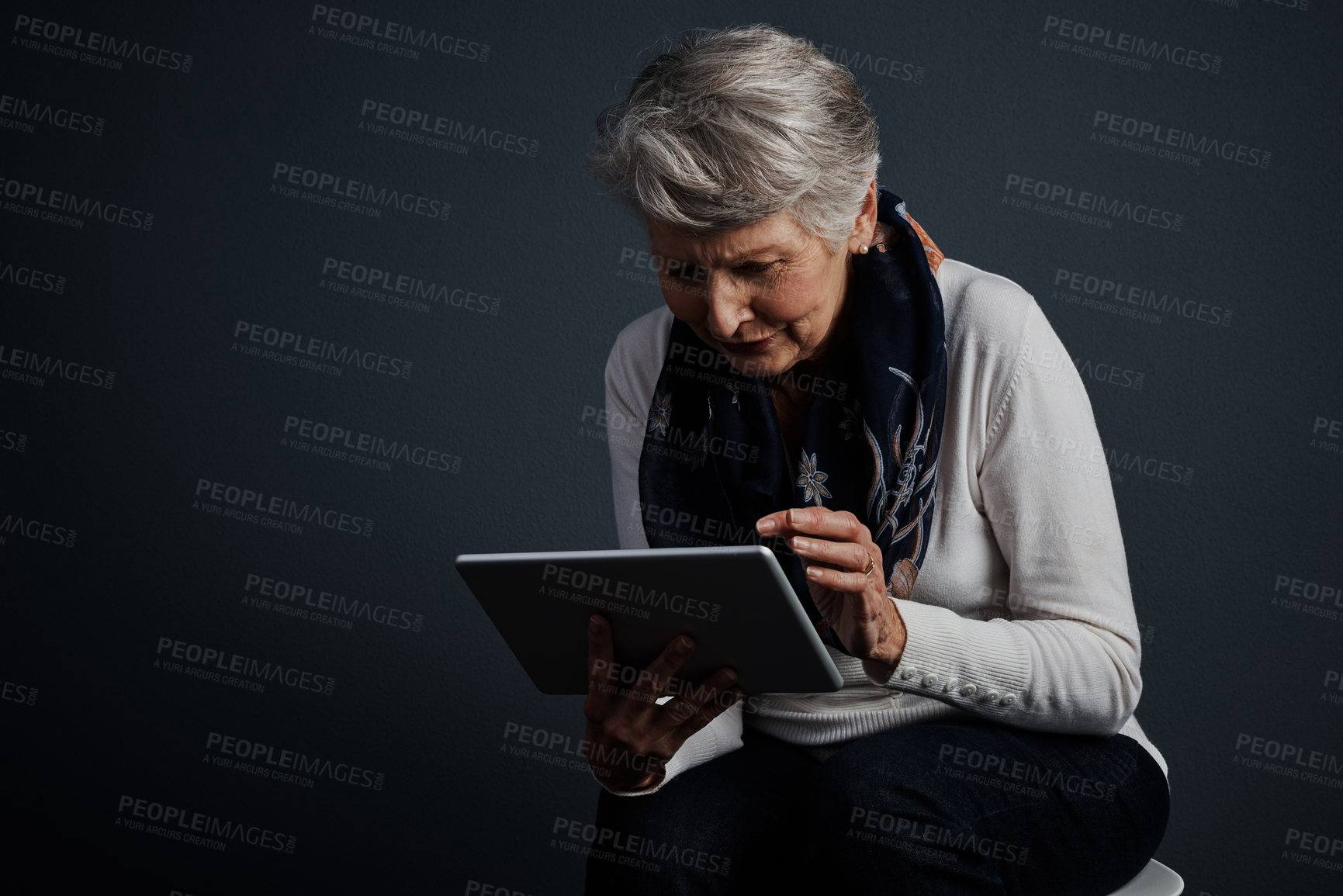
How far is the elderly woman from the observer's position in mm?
1173

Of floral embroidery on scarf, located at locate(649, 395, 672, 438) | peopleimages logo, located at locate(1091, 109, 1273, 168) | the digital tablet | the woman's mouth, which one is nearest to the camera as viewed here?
the digital tablet

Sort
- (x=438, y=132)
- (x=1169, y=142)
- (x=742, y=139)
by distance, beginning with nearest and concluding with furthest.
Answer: (x=742, y=139) → (x=1169, y=142) → (x=438, y=132)

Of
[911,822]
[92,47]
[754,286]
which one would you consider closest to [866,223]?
[754,286]

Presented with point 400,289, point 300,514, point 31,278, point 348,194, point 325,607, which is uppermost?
point 348,194

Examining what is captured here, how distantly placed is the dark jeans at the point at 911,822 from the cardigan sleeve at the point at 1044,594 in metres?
0.05

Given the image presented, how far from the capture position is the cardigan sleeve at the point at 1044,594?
1210 millimetres

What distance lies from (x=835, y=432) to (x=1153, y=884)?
2.01ft

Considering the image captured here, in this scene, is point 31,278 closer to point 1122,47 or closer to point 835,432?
point 835,432

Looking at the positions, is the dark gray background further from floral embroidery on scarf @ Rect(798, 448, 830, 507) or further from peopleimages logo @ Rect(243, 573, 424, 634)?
floral embroidery on scarf @ Rect(798, 448, 830, 507)

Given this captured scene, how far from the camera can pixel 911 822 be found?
3.73ft

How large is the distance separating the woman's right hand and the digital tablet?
0.01 m

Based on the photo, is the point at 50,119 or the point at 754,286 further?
the point at 50,119

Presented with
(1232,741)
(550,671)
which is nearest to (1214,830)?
(1232,741)

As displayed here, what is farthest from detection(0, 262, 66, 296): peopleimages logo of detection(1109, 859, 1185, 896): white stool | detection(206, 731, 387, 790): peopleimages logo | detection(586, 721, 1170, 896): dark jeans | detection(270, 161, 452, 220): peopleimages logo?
detection(1109, 859, 1185, 896): white stool
